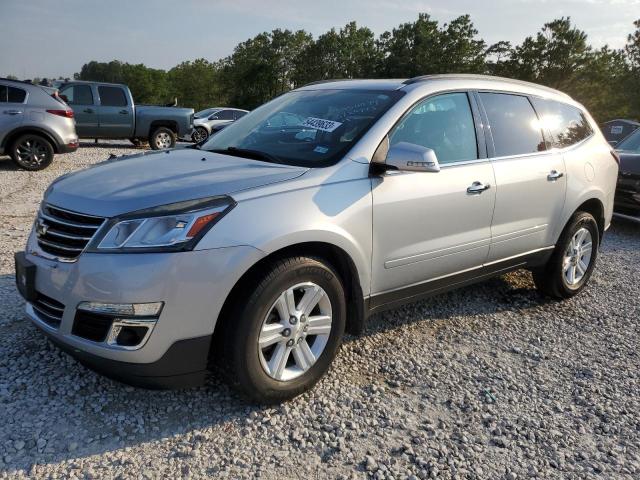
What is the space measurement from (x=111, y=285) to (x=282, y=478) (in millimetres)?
1131

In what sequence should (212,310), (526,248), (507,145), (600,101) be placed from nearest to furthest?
(212,310) < (507,145) < (526,248) < (600,101)

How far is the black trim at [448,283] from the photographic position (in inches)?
129

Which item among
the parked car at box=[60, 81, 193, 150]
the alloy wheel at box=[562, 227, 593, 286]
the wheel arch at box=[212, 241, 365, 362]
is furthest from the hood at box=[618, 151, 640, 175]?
the parked car at box=[60, 81, 193, 150]

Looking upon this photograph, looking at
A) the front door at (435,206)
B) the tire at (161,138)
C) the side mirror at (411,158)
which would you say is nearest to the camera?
the side mirror at (411,158)

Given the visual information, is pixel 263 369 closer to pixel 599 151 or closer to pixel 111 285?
pixel 111 285

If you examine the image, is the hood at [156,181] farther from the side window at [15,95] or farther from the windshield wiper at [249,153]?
the side window at [15,95]

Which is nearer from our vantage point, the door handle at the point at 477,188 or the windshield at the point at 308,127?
the windshield at the point at 308,127

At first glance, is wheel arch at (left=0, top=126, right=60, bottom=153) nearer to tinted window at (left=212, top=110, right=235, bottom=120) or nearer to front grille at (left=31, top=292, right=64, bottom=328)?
front grille at (left=31, top=292, right=64, bottom=328)

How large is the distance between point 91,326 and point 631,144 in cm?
915

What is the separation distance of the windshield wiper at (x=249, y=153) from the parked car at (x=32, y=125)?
8.06m

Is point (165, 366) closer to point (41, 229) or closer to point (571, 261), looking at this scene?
point (41, 229)

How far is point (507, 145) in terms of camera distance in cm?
393

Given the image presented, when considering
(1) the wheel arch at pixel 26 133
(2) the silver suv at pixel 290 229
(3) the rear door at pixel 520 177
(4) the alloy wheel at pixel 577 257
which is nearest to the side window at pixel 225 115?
(1) the wheel arch at pixel 26 133

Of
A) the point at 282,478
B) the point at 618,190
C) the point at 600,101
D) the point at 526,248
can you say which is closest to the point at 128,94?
the point at 618,190
